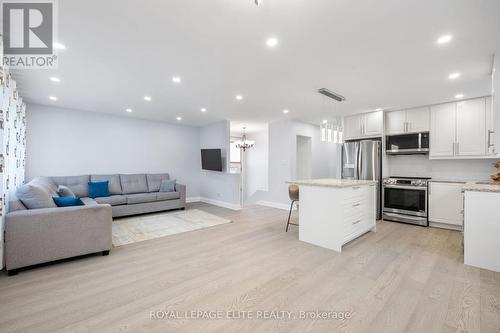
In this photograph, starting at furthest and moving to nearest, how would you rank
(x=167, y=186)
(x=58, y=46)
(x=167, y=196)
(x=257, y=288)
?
1. (x=167, y=186)
2. (x=167, y=196)
3. (x=58, y=46)
4. (x=257, y=288)

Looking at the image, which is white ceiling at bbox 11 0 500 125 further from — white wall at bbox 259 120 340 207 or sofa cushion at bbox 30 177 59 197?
white wall at bbox 259 120 340 207

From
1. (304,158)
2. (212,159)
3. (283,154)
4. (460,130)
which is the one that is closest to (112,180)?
(212,159)

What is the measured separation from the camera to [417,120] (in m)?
4.61

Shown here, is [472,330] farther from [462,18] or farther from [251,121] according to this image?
[251,121]

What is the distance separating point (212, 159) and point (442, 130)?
559 cm

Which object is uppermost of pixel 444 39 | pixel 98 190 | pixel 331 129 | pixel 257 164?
pixel 444 39

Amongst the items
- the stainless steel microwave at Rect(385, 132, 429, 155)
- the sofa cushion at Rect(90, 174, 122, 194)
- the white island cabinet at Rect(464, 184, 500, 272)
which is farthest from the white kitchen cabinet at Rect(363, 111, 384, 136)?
the sofa cushion at Rect(90, 174, 122, 194)

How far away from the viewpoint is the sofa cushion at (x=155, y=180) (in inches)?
231

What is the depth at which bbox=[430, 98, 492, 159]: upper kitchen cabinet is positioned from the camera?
155 inches

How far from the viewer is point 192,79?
3.30 metres

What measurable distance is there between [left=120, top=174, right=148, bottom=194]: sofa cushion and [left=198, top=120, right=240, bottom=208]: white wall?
195 centimetres

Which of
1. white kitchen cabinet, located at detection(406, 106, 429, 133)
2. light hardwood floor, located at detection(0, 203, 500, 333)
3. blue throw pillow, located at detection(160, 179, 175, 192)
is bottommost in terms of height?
light hardwood floor, located at detection(0, 203, 500, 333)

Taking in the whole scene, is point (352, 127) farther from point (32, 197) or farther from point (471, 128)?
point (32, 197)

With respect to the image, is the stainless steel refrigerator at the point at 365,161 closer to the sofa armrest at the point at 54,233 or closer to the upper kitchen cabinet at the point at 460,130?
the upper kitchen cabinet at the point at 460,130
